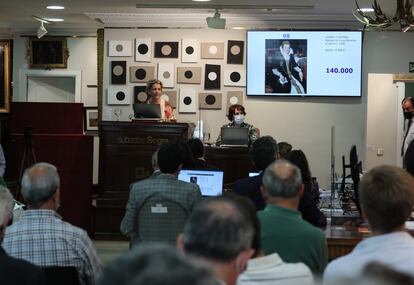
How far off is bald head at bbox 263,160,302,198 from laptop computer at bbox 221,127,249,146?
18.0 ft

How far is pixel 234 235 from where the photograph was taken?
64.6 inches

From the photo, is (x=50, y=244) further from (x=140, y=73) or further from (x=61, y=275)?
(x=140, y=73)

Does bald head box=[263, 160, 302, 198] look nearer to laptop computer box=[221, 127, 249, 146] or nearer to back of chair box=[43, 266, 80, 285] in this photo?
back of chair box=[43, 266, 80, 285]

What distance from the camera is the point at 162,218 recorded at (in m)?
4.06

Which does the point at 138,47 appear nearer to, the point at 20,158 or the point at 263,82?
the point at 263,82

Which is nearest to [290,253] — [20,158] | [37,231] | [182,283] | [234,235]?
[37,231]

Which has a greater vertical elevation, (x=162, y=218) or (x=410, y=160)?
(x=410, y=160)

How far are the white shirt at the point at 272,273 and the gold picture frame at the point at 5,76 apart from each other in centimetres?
1088

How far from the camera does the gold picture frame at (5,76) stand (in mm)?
12414

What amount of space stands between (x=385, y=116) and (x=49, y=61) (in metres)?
5.74

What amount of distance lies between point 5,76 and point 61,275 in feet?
32.4

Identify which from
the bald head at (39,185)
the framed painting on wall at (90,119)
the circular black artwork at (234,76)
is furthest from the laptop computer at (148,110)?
the bald head at (39,185)

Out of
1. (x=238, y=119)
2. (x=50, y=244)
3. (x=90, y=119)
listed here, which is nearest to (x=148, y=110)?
(x=238, y=119)

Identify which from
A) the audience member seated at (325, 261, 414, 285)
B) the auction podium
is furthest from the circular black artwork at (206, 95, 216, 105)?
the audience member seated at (325, 261, 414, 285)
